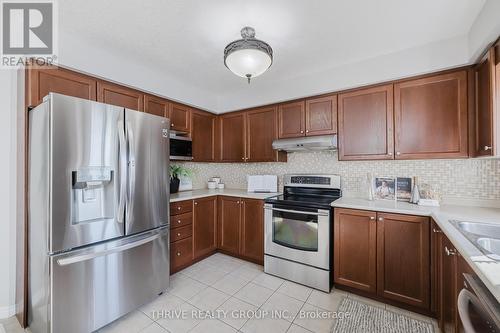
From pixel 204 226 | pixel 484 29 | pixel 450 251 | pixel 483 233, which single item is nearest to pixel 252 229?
pixel 204 226

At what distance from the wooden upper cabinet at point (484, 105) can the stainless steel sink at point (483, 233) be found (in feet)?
1.77

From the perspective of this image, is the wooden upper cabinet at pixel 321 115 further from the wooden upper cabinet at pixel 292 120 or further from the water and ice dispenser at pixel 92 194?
the water and ice dispenser at pixel 92 194

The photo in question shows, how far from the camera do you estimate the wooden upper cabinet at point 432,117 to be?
1.99 m

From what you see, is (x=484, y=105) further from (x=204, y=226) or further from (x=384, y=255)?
(x=204, y=226)

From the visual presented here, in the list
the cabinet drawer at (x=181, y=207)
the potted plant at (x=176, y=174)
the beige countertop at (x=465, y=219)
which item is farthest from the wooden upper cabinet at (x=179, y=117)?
the beige countertop at (x=465, y=219)

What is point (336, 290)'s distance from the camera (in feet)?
7.49

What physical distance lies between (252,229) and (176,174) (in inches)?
52.2

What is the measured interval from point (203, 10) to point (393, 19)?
4.78ft

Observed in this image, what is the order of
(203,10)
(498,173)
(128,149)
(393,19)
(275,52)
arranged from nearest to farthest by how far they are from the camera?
(203,10)
(393,19)
(128,149)
(498,173)
(275,52)

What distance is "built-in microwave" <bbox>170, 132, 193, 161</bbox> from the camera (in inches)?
110

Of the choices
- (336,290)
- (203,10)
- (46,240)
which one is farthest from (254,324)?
(203,10)

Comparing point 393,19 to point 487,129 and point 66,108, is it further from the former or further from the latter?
point 66,108

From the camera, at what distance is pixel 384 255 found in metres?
2.03

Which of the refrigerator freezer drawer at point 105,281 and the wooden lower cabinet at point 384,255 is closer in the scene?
the refrigerator freezer drawer at point 105,281
